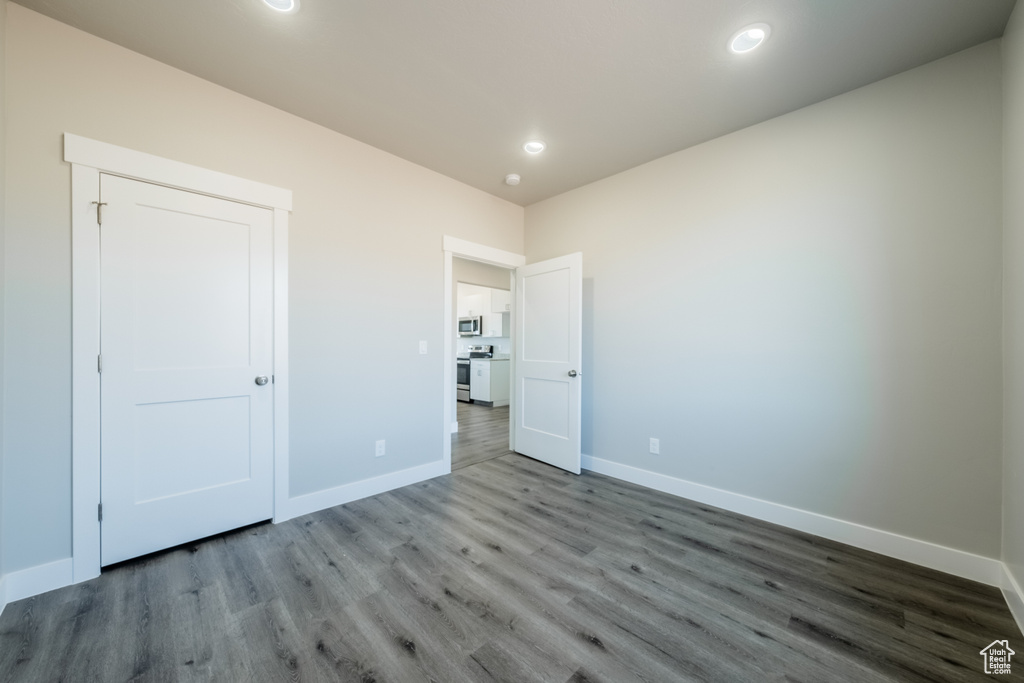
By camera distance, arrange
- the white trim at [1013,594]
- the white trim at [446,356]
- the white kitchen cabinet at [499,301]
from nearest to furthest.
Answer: the white trim at [1013,594], the white trim at [446,356], the white kitchen cabinet at [499,301]

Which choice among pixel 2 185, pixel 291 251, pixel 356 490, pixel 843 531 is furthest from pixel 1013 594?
A: pixel 2 185

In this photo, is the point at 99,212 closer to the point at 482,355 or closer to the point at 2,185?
the point at 2,185

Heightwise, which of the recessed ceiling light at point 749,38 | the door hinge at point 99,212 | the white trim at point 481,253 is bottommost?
the door hinge at point 99,212

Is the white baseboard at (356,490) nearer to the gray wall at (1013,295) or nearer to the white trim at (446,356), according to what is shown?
the white trim at (446,356)

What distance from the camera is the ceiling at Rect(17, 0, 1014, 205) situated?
1742mm

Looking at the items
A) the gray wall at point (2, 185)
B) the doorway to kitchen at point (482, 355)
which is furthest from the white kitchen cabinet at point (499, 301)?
the gray wall at point (2, 185)

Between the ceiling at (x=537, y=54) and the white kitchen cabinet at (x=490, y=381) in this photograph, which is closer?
the ceiling at (x=537, y=54)

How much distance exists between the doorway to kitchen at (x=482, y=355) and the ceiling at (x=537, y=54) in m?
2.54

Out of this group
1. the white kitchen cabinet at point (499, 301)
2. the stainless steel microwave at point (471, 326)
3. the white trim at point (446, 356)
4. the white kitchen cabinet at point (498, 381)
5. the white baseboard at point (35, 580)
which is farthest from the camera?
the stainless steel microwave at point (471, 326)

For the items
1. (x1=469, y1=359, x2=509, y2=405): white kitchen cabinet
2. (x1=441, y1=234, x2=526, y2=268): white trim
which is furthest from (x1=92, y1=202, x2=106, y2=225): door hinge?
(x1=469, y1=359, x2=509, y2=405): white kitchen cabinet

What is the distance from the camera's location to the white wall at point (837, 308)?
196 cm

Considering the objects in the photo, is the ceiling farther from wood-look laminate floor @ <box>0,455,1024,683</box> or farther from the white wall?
wood-look laminate floor @ <box>0,455,1024,683</box>

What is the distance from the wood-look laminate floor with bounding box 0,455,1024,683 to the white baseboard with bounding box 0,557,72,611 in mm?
81

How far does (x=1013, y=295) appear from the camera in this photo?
68.3 inches
